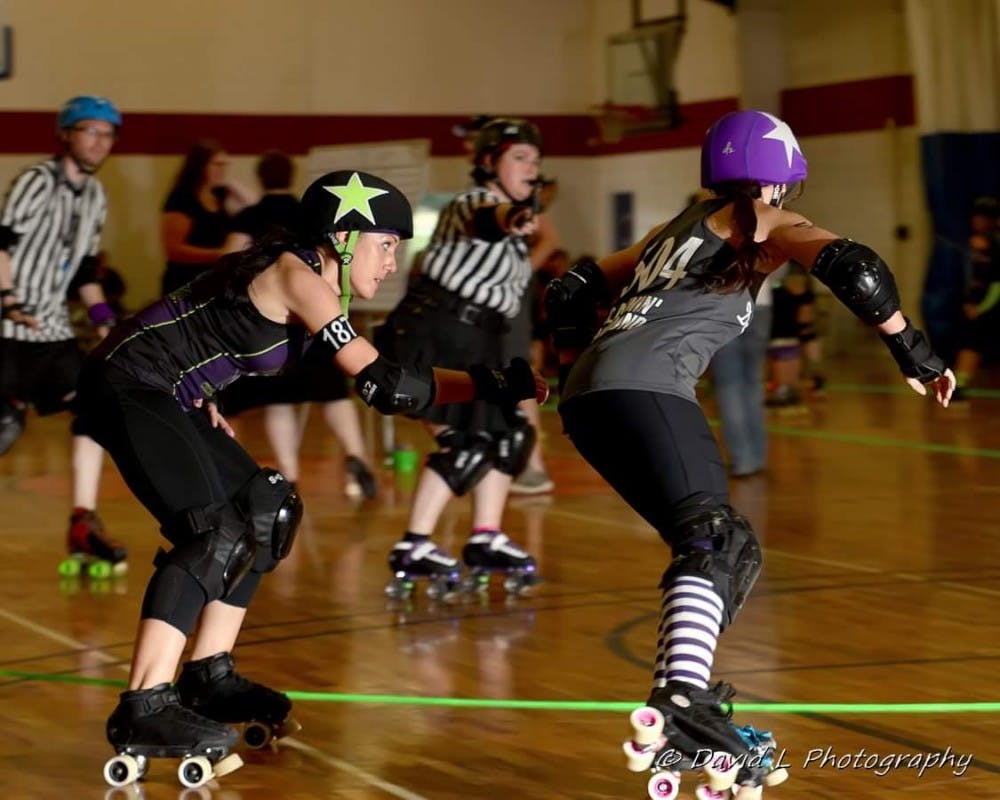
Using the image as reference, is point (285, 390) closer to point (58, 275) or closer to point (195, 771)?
point (58, 275)

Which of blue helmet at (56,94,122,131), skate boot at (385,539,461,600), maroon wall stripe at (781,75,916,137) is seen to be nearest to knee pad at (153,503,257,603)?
skate boot at (385,539,461,600)

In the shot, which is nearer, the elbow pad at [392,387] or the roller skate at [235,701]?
the elbow pad at [392,387]

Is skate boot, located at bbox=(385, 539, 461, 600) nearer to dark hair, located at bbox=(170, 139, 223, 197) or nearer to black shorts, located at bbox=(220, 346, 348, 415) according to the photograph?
black shorts, located at bbox=(220, 346, 348, 415)

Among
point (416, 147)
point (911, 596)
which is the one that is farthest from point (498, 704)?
point (416, 147)

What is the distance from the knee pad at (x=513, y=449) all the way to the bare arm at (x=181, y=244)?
10.9ft

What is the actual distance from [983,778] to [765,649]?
133cm

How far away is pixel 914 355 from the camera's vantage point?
332 centimetres

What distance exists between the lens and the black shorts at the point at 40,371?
20.3 ft

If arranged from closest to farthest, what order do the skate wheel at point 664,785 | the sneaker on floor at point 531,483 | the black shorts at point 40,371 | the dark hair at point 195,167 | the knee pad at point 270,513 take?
the skate wheel at point 664,785, the knee pad at point 270,513, the black shorts at point 40,371, the sneaker on floor at point 531,483, the dark hair at point 195,167

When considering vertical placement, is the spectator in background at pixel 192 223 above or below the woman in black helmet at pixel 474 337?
above

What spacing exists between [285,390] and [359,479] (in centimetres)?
55

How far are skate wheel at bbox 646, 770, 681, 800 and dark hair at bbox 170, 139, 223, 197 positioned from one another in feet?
19.0

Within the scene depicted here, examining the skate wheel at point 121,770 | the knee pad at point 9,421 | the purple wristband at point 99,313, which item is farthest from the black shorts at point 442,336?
the skate wheel at point 121,770

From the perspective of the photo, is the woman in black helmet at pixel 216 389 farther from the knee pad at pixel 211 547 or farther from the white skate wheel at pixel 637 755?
the white skate wheel at pixel 637 755
